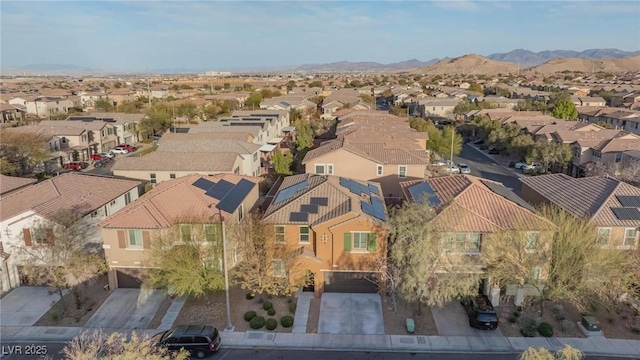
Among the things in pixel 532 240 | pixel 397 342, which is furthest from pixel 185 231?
pixel 532 240

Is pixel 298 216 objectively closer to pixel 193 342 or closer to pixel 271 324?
pixel 271 324

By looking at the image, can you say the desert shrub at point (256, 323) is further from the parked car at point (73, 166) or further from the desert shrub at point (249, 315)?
the parked car at point (73, 166)

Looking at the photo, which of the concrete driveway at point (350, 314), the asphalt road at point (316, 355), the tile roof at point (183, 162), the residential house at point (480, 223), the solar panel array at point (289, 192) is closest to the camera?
the asphalt road at point (316, 355)

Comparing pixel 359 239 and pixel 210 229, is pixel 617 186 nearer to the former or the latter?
pixel 359 239

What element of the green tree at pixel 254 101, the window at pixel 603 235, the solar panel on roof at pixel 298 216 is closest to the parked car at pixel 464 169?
the window at pixel 603 235


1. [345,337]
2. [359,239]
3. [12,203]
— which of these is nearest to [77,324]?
[12,203]

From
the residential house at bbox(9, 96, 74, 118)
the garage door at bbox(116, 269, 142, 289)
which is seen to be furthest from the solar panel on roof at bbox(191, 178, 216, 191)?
the residential house at bbox(9, 96, 74, 118)

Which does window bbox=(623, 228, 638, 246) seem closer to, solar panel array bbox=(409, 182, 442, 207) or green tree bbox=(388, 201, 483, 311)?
green tree bbox=(388, 201, 483, 311)
